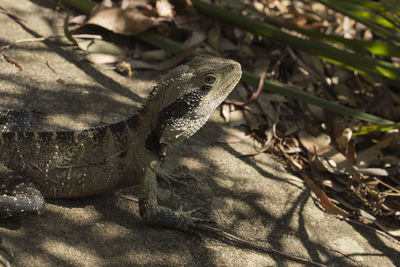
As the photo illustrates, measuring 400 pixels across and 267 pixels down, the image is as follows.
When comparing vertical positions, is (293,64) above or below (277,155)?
above

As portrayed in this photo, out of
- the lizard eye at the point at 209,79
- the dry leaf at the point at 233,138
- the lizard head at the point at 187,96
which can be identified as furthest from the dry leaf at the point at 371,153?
the lizard eye at the point at 209,79

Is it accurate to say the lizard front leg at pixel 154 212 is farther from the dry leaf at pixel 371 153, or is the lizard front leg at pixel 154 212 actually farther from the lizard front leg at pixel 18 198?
the dry leaf at pixel 371 153

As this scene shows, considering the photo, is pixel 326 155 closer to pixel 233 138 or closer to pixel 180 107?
pixel 233 138

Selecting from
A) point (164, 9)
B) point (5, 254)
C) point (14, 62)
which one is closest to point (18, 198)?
point (5, 254)

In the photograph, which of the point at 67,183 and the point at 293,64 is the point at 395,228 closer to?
the point at 293,64

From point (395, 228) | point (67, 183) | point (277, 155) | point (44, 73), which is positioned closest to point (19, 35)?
point (44, 73)
